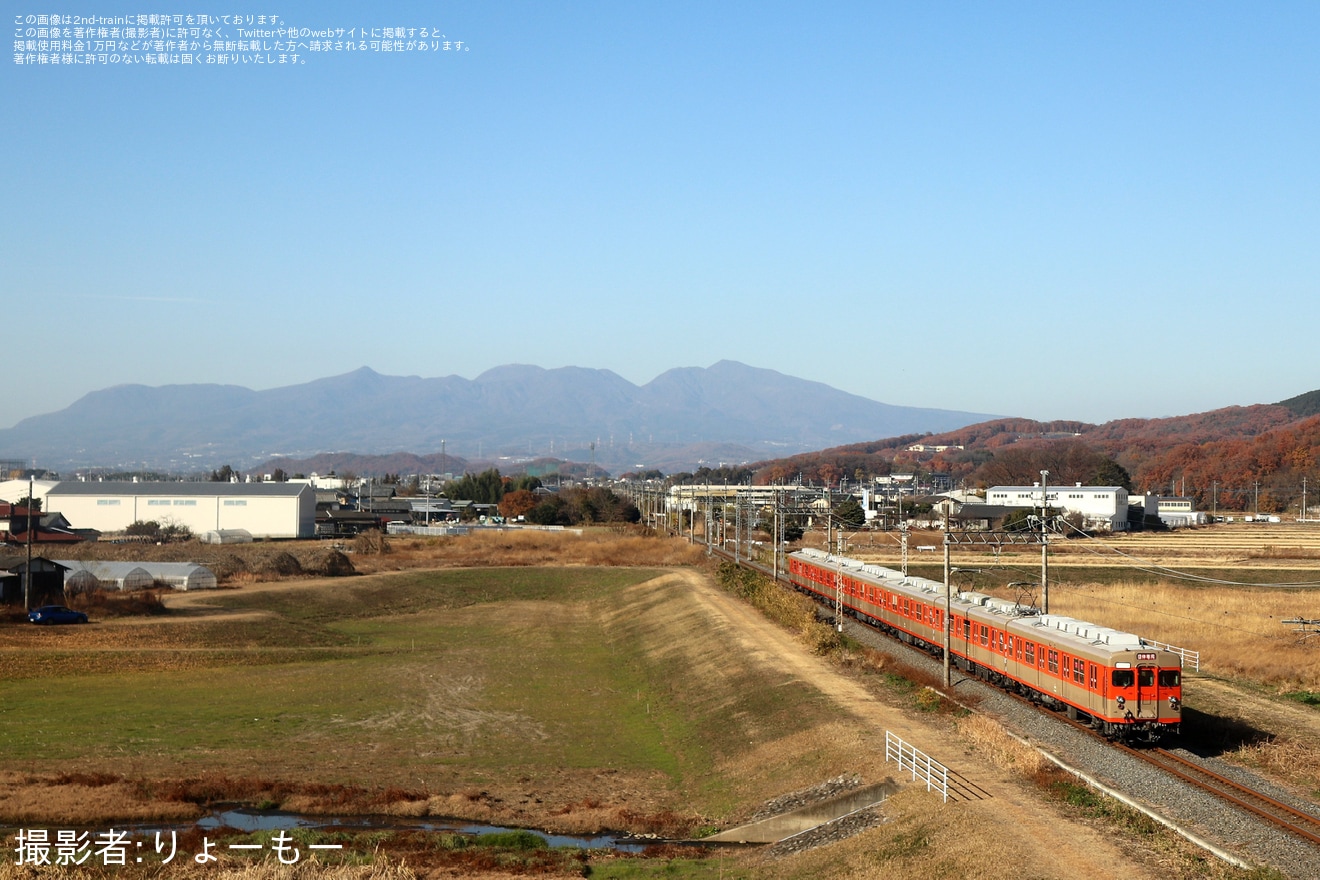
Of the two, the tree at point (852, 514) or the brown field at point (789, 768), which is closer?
the brown field at point (789, 768)

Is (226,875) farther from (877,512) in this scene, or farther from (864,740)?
(877,512)

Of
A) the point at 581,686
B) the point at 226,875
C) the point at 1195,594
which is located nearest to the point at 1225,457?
the point at 1195,594

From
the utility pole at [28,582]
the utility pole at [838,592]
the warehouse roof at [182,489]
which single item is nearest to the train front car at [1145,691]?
the utility pole at [838,592]

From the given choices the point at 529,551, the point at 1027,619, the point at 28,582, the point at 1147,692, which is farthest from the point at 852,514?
the point at 1147,692

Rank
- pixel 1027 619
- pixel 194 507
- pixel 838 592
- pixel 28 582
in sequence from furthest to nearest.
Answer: pixel 194 507 < pixel 28 582 < pixel 838 592 < pixel 1027 619

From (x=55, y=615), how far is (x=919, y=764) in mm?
43689

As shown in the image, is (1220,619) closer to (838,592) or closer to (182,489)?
(838,592)

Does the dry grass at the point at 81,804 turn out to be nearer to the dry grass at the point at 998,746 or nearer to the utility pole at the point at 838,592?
the dry grass at the point at 998,746

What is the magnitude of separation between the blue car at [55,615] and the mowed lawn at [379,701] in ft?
4.41

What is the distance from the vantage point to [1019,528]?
324 ft

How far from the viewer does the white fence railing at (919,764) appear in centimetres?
2059

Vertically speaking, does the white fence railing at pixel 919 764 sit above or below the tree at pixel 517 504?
below

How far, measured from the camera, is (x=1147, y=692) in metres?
→ 24.0

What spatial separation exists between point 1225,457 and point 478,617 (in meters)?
130
